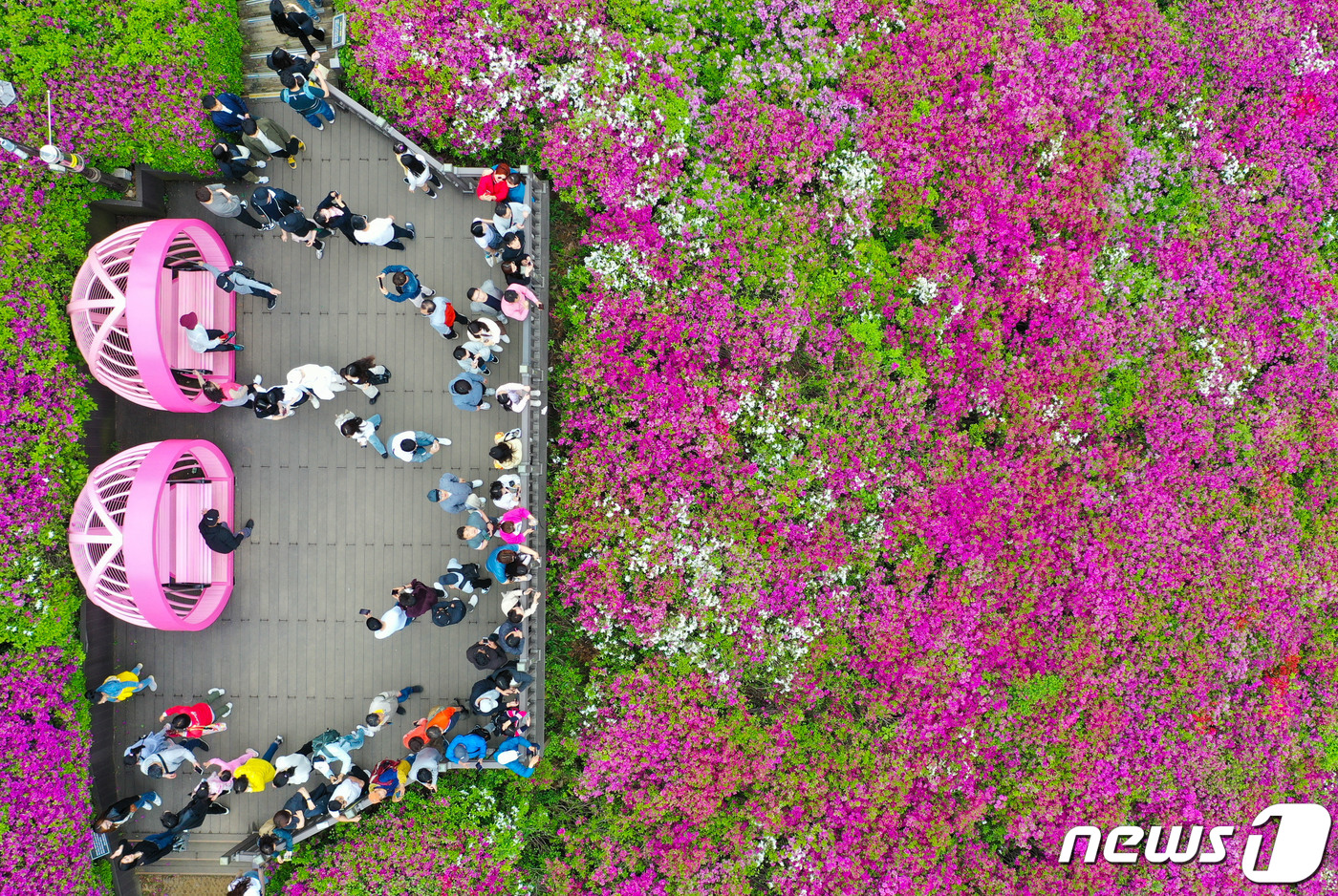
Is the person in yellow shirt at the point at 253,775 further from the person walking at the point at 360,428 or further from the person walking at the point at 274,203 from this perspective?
the person walking at the point at 274,203

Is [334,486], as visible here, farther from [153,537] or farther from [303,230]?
[303,230]

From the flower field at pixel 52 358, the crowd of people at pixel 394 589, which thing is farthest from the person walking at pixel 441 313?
the flower field at pixel 52 358

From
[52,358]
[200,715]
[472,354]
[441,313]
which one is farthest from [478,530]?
[52,358]

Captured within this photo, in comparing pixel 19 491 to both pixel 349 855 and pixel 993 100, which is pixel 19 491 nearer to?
pixel 349 855

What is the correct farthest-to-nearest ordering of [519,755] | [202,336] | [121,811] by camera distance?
[519,755] → [121,811] → [202,336]

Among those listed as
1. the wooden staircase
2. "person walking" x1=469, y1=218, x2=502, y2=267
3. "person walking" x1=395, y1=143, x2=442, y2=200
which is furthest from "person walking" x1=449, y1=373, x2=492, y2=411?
the wooden staircase

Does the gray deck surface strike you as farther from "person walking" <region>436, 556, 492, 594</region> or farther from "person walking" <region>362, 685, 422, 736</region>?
"person walking" <region>436, 556, 492, 594</region>
